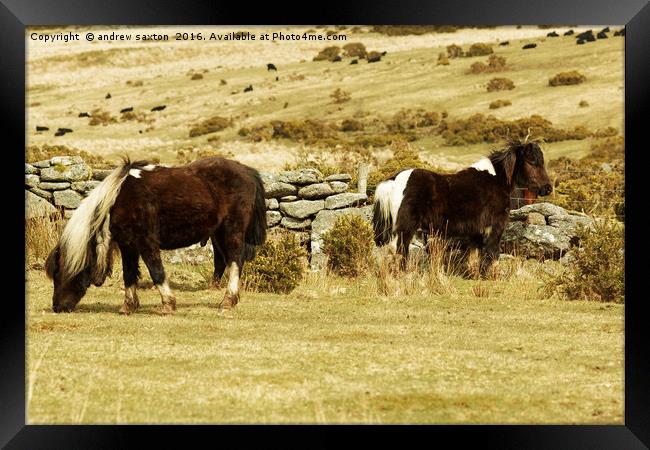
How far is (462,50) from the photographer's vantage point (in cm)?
8450

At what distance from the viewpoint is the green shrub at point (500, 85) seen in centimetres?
6574

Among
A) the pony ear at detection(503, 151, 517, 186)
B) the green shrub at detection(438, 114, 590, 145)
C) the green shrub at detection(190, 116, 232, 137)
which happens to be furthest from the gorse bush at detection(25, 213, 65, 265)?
the green shrub at detection(190, 116, 232, 137)

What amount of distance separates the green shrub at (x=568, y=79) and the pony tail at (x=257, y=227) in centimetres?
5358

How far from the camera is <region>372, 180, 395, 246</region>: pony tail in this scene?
643 inches

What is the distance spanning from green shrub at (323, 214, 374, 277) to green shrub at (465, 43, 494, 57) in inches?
2531

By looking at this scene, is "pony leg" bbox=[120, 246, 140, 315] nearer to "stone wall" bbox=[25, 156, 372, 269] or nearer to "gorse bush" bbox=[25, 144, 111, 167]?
"stone wall" bbox=[25, 156, 372, 269]

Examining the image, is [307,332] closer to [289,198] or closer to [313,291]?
[313,291]

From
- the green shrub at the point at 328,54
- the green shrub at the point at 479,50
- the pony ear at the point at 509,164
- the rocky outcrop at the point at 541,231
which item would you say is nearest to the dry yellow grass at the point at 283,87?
the green shrub at the point at 479,50

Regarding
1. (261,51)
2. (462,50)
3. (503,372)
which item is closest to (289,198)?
(503,372)

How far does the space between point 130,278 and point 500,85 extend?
56210 mm

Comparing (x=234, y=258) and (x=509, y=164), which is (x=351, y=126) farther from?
(x=234, y=258)

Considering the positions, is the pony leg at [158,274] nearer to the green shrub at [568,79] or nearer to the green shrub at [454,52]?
the green shrub at [568,79]

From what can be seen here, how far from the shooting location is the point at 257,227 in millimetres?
13836

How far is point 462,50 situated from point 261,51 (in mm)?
27247
